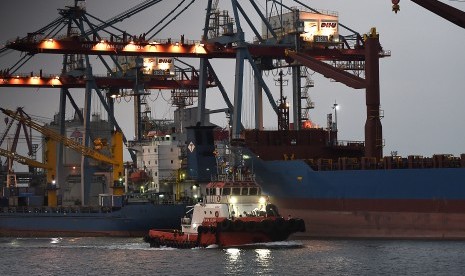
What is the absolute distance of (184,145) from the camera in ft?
243

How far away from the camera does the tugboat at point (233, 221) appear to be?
52.6m

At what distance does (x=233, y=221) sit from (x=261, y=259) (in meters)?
3.05

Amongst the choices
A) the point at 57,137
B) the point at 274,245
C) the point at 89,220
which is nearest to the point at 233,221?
the point at 274,245

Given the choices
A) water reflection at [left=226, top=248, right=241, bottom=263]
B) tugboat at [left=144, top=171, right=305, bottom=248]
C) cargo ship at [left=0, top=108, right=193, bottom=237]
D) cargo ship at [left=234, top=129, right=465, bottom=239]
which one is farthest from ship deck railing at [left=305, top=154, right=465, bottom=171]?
water reflection at [left=226, top=248, right=241, bottom=263]

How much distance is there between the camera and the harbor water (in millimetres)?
46969

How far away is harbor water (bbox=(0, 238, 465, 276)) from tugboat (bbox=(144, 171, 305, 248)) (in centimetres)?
60

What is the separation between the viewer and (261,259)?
50375mm

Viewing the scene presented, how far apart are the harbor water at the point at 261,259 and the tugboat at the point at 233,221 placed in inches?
23.4

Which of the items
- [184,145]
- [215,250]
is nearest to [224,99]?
[184,145]

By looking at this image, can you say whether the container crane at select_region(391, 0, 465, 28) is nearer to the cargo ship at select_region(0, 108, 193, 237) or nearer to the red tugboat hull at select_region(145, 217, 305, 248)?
the red tugboat hull at select_region(145, 217, 305, 248)

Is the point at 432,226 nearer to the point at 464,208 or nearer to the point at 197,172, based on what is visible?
the point at 464,208

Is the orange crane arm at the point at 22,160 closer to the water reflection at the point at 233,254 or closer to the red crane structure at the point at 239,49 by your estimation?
the red crane structure at the point at 239,49

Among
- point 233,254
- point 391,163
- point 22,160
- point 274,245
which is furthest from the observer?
point 22,160

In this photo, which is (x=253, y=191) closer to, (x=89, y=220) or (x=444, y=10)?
(x=444, y=10)
